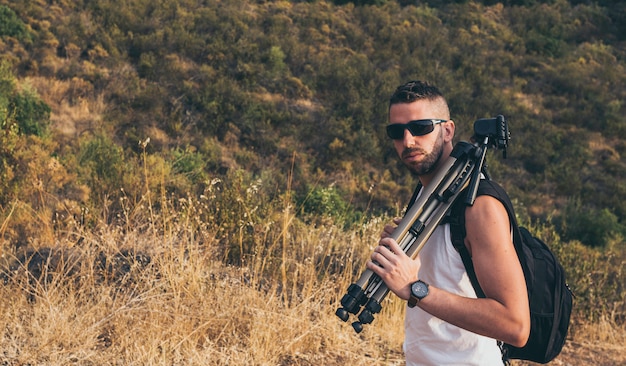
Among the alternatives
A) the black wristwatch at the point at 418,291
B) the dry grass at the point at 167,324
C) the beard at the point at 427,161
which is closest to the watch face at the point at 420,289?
the black wristwatch at the point at 418,291

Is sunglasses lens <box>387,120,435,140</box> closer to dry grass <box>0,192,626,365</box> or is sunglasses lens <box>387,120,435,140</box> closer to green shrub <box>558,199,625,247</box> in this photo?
dry grass <box>0,192,626,365</box>

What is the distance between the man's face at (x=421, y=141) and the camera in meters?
2.16

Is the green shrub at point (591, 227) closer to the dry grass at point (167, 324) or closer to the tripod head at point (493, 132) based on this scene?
the dry grass at point (167, 324)

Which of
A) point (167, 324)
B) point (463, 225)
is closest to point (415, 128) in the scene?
point (463, 225)

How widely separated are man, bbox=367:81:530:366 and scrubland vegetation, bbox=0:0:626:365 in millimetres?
2284

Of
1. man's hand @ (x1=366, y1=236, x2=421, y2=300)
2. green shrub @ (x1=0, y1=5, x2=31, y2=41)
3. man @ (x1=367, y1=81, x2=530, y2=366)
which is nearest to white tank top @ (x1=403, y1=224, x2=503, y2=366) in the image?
man @ (x1=367, y1=81, x2=530, y2=366)

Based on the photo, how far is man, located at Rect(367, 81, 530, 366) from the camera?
185 cm

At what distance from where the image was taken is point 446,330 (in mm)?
2096

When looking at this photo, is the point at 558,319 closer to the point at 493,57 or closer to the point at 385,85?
the point at 385,85

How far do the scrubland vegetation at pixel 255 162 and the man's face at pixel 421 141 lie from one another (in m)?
2.32

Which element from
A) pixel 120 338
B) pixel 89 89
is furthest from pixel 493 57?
pixel 120 338

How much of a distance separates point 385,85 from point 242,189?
1083cm

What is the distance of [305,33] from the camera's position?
2059 centimetres

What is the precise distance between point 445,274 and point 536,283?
0.28m
